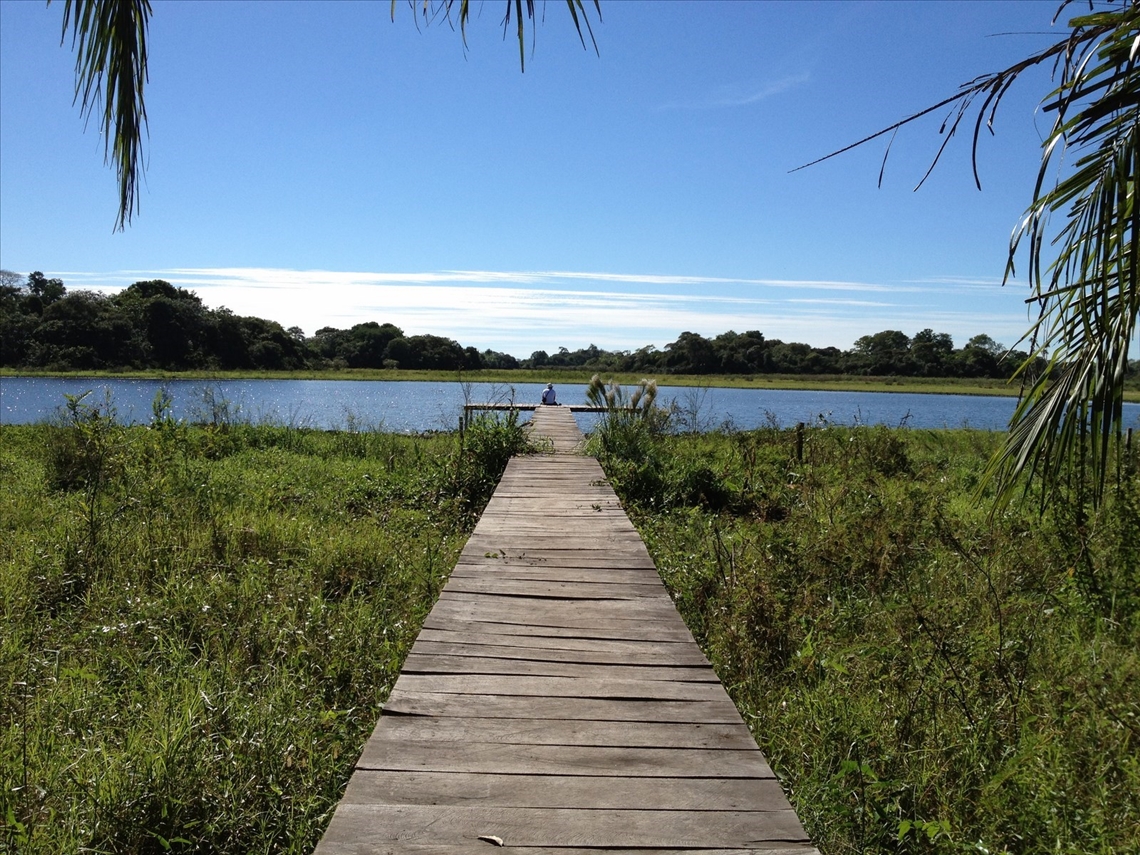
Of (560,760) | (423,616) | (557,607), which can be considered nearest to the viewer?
(560,760)

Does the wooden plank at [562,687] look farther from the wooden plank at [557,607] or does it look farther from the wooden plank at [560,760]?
the wooden plank at [557,607]

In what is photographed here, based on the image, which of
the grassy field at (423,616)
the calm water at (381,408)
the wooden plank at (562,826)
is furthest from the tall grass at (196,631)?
the calm water at (381,408)

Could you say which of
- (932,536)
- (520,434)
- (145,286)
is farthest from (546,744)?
(145,286)

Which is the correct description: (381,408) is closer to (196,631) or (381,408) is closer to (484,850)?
(196,631)

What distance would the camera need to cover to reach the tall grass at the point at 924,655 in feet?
9.48

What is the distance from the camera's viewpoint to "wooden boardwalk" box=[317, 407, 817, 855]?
1826 mm

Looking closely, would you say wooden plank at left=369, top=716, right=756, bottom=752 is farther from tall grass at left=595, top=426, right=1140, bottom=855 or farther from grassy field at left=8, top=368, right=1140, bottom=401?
grassy field at left=8, top=368, right=1140, bottom=401

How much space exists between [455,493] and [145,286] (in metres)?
80.1

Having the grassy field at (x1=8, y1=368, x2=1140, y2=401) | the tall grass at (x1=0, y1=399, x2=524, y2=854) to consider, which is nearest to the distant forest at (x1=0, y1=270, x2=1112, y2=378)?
the grassy field at (x1=8, y1=368, x2=1140, y2=401)

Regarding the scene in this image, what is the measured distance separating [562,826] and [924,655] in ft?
10.7

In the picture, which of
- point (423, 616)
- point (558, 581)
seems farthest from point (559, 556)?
point (423, 616)

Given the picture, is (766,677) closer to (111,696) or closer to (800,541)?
(800,541)

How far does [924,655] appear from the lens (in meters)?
4.27

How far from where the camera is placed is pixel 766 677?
4031 millimetres
